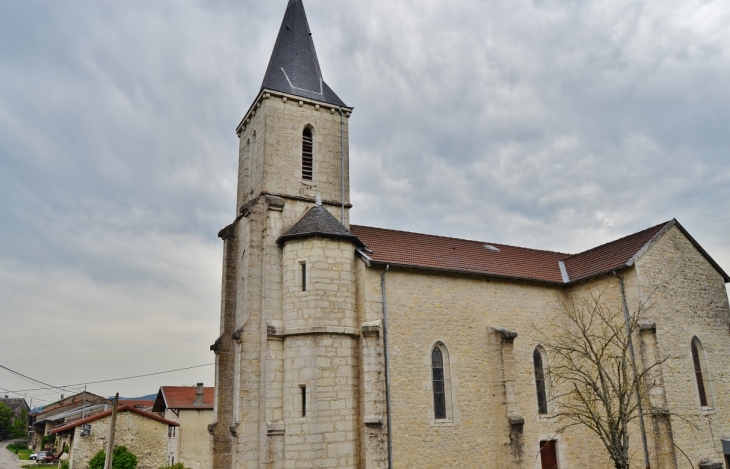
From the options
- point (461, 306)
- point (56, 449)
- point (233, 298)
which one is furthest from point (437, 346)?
point (56, 449)

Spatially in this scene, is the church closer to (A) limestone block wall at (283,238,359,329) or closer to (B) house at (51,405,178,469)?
(A) limestone block wall at (283,238,359,329)

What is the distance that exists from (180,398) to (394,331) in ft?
85.9

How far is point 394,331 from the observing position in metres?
17.8

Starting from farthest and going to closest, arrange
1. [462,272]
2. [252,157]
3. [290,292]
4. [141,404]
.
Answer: [141,404] < [252,157] < [462,272] < [290,292]

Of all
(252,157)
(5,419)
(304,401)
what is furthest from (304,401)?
(5,419)

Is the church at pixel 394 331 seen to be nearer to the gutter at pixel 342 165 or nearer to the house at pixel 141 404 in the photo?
the gutter at pixel 342 165

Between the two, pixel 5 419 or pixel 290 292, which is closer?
pixel 290 292

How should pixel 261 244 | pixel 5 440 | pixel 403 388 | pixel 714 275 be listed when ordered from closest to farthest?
1. pixel 403 388
2. pixel 261 244
3. pixel 714 275
4. pixel 5 440

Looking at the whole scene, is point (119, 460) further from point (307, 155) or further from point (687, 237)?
point (687, 237)

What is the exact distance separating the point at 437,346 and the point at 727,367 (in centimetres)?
1143

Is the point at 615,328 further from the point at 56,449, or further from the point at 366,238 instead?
the point at 56,449

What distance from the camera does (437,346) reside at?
18.6 meters

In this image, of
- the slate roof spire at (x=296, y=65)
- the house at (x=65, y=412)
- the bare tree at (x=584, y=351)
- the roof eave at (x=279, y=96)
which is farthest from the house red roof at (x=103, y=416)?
the bare tree at (x=584, y=351)

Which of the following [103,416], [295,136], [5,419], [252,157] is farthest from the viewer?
[5,419]
